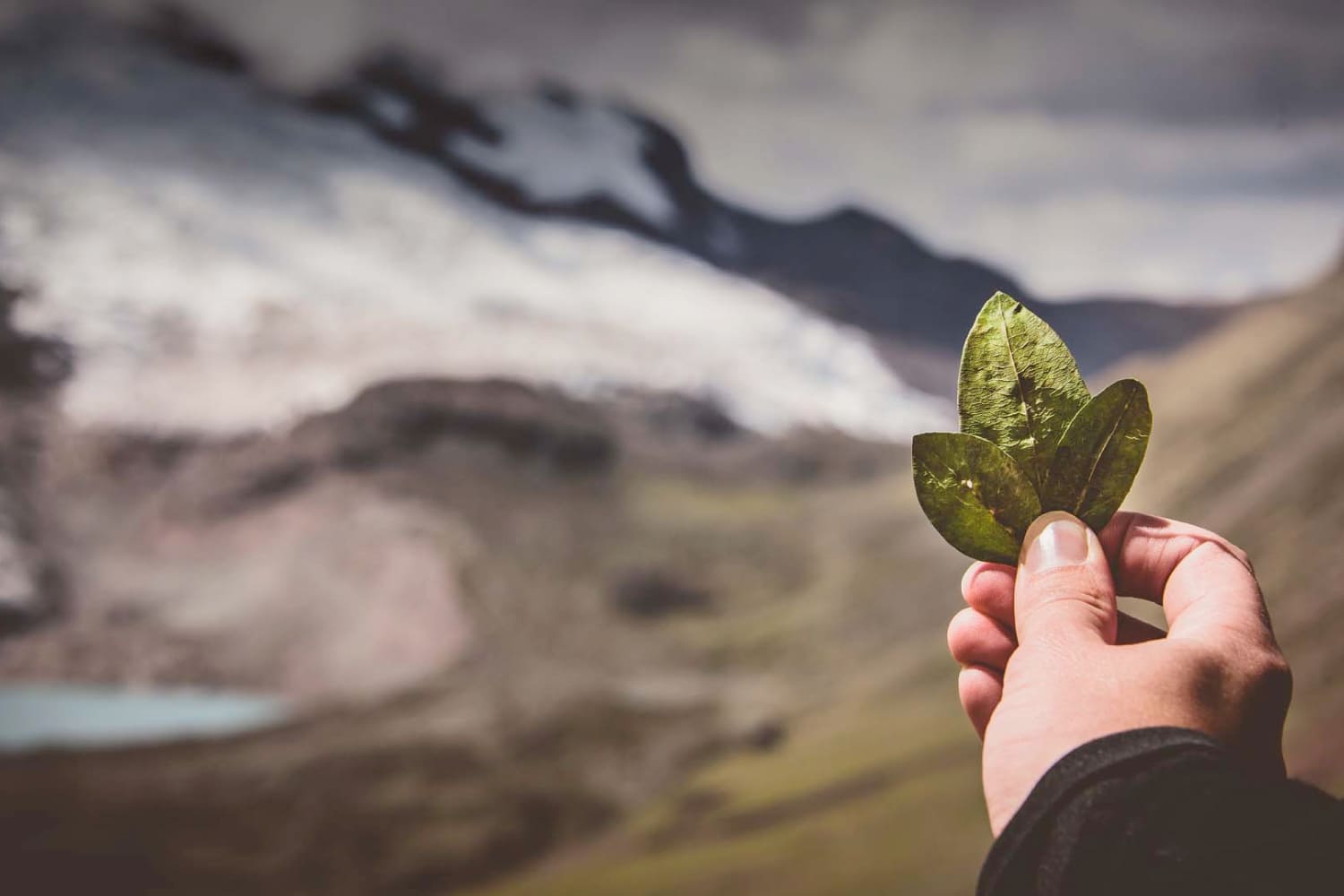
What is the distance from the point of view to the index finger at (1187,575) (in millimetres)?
1972

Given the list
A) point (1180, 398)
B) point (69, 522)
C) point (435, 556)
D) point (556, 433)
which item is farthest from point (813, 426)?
point (69, 522)

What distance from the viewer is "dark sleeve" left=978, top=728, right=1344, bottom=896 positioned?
4.78ft

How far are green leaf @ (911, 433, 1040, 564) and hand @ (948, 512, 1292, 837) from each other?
8 cm

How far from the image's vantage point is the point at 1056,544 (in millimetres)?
2158

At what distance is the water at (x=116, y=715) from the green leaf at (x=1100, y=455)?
93449 mm

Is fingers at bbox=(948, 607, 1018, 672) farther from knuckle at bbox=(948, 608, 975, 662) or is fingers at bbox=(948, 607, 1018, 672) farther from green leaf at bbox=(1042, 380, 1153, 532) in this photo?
green leaf at bbox=(1042, 380, 1153, 532)

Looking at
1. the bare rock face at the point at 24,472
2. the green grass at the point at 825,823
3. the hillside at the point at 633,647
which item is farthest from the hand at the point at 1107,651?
the bare rock face at the point at 24,472

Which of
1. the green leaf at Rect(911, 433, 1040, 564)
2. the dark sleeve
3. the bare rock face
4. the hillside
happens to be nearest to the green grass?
the hillside

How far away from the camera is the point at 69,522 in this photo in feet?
381

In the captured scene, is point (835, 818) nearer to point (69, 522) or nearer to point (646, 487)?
point (646, 487)

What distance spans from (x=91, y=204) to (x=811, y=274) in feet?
349

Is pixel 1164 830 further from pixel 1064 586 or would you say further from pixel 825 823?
pixel 825 823

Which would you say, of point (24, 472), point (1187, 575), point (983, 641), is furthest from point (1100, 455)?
point (24, 472)

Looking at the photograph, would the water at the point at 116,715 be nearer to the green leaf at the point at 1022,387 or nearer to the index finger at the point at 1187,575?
the green leaf at the point at 1022,387
